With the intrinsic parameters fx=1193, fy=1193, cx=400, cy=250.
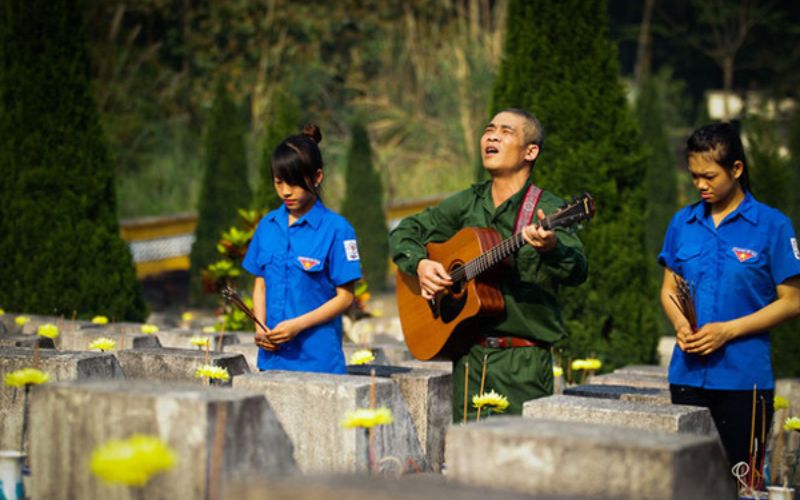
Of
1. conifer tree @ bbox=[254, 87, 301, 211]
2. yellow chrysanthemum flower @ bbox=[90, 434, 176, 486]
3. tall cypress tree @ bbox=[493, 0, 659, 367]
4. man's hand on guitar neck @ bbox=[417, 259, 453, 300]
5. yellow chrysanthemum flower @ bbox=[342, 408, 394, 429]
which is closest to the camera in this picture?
yellow chrysanthemum flower @ bbox=[90, 434, 176, 486]

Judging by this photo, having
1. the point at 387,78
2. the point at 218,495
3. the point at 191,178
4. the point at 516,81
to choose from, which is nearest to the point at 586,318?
the point at 516,81

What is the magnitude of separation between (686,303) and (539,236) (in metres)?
0.75

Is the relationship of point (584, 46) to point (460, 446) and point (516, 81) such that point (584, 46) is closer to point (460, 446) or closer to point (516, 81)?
point (516, 81)

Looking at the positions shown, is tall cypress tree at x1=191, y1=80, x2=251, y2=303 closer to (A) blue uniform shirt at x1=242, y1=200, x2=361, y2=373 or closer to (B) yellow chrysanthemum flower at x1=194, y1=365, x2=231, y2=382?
(A) blue uniform shirt at x1=242, y1=200, x2=361, y2=373

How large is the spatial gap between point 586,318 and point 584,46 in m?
1.85

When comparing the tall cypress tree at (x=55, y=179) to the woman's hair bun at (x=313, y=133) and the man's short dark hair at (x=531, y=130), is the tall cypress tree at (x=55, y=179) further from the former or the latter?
the man's short dark hair at (x=531, y=130)

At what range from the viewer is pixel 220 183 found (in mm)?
14672

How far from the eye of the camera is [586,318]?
7.72m

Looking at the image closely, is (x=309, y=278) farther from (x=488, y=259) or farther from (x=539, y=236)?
(x=539, y=236)

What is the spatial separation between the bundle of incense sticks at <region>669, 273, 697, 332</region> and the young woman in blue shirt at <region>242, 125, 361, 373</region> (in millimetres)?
1283

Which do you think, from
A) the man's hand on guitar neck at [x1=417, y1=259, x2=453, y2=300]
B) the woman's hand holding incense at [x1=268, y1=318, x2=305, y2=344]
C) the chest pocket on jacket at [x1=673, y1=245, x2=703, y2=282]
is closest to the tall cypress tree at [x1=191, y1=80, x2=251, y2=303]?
the woman's hand holding incense at [x1=268, y1=318, x2=305, y2=344]

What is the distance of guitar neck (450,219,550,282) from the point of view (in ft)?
13.9

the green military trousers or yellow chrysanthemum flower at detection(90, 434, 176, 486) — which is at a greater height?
the green military trousers

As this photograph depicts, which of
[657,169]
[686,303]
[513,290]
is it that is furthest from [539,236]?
[657,169]
